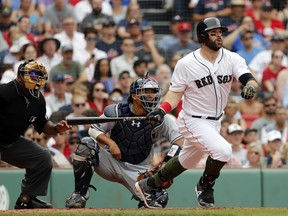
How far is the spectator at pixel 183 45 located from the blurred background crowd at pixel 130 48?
17 mm

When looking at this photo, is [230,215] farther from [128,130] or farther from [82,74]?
[82,74]

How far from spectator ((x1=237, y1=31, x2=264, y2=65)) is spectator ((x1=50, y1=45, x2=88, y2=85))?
268 cm

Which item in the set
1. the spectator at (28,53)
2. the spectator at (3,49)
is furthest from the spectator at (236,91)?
the spectator at (3,49)

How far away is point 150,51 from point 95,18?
3.62 ft

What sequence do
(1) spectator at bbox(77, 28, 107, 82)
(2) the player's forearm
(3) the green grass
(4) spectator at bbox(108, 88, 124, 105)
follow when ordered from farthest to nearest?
(1) spectator at bbox(77, 28, 107, 82), (4) spectator at bbox(108, 88, 124, 105), (2) the player's forearm, (3) the green grass

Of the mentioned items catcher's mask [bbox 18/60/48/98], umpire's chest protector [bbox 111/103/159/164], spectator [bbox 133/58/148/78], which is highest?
catcher's mask [bbox 18/60/48/98]

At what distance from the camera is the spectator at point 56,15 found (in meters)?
14.5

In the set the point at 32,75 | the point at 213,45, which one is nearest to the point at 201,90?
the point at 213,45

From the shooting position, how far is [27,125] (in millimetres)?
9148

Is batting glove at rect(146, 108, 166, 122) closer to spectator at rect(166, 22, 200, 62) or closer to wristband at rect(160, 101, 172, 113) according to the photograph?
wristband at rect(160, 101, 172, 113)

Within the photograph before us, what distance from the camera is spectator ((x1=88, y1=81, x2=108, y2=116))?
13109 millimetres

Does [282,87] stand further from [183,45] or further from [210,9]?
[210,9]

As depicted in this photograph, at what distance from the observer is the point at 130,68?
1399 centimetres

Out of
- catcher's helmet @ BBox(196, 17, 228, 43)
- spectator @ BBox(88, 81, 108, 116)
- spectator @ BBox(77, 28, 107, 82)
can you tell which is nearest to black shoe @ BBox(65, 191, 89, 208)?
catcher's helmet @ BBox(196, 17, 228, 43)
